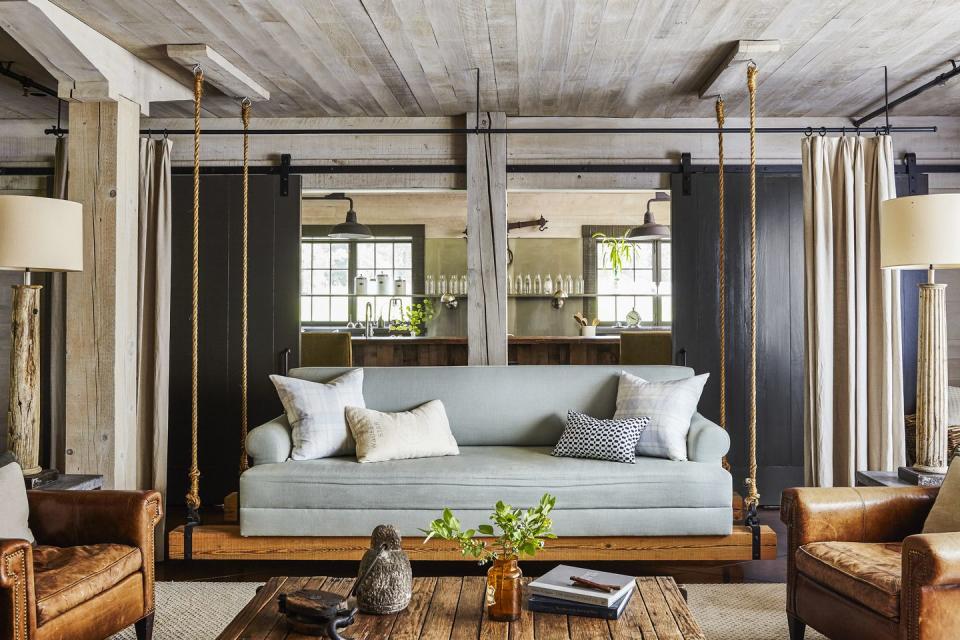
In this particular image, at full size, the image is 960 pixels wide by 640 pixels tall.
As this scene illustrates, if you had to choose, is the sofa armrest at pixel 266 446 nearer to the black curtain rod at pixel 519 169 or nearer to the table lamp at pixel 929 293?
the black curtain rod at pixel 519 169

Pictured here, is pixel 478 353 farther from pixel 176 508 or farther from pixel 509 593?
pixel 509 593

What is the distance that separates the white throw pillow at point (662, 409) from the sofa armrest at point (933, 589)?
1.64 metres

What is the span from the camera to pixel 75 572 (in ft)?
8.18

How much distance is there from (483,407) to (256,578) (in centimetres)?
152

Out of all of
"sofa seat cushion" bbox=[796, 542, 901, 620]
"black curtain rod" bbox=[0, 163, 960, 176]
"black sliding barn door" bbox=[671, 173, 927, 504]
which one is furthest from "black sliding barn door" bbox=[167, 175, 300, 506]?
"sofa seat cushion" bbox=[796, 542, 901, 620]

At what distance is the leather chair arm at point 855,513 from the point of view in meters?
2.80

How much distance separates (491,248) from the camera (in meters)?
5.04

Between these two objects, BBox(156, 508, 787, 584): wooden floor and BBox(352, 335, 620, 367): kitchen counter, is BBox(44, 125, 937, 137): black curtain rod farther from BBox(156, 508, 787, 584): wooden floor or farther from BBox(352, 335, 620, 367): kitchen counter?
BBox(352, 335, 620, 367): kitchen counter

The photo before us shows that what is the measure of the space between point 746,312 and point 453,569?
2709 millimetres

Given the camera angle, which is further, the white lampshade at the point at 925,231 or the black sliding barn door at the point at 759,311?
the black sliding barn door at the point at 759,311

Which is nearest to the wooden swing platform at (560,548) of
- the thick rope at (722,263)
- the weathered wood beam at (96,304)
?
the thick rope at (722,263)

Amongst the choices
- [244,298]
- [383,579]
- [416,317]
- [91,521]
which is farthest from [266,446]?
[416,317]

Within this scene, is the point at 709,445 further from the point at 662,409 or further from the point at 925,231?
the point at 925,231

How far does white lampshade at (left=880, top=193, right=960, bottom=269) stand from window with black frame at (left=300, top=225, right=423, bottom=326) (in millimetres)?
7468
